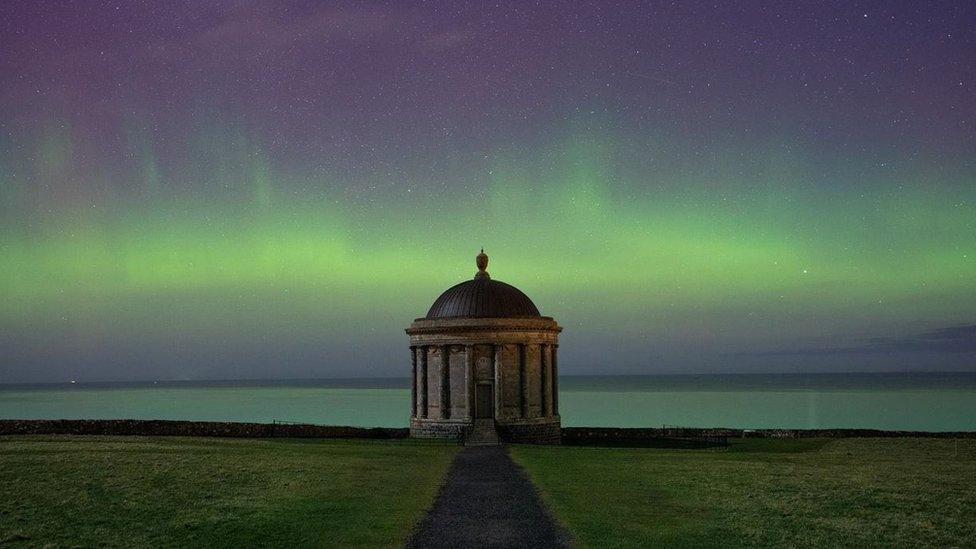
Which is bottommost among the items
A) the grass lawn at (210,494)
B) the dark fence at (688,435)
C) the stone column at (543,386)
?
the dark fence at (688,435)

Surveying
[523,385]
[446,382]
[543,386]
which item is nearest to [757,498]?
[523,385]

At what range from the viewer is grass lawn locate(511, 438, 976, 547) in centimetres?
2105

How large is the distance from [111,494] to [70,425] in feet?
121

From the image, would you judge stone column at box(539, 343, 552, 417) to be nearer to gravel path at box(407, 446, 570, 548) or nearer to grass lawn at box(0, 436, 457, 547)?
grass lawn at box(0, 436, 457, 547)

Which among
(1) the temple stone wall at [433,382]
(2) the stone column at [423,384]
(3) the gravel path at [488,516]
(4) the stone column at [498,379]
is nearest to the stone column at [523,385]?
(4) the stone column at [498,379]

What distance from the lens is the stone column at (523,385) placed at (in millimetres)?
54031

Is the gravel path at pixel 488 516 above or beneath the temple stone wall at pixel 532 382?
beneath

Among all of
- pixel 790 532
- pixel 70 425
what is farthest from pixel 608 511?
pixel 70 425

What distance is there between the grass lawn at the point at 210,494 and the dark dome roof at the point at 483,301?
1465 cm

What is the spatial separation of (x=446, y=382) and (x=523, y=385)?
496 cm

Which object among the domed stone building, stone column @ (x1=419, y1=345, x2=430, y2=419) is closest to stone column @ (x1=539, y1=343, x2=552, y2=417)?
the domed stone building

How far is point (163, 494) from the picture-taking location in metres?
26.5

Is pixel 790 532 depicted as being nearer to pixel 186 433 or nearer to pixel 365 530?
pixel 365 530

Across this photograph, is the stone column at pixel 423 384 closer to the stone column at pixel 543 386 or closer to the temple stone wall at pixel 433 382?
the temple stone wall at pixel 433 382
